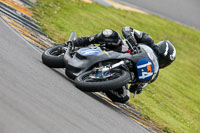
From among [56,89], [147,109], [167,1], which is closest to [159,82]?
[147,109]

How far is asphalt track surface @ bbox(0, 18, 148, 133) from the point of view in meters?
3.85

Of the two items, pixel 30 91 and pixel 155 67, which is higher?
pixel 30 91

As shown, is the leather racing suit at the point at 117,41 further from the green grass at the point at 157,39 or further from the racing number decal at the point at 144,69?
the green grass at the point at 157,39

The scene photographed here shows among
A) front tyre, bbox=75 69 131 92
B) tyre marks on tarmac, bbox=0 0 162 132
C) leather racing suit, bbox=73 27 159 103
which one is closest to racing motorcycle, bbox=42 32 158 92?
front tyre, bbox=75 69 131 92

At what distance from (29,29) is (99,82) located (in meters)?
4.03

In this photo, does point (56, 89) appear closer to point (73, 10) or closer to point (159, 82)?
point (159, 82)

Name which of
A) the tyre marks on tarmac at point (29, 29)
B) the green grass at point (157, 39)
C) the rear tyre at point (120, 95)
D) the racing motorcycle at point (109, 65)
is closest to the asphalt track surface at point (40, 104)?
the racing motorcycle at point (109, 65)

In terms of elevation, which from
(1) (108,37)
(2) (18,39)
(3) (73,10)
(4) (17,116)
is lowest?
(3) (73,10)

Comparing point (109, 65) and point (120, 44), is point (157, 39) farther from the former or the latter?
point (109, 65)

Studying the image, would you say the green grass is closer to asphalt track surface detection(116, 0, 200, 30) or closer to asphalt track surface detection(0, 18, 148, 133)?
asphalt track surface detection(116, 0, 200, 30)

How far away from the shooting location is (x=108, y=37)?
682 centimetres

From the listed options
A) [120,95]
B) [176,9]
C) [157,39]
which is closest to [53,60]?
[120,95]

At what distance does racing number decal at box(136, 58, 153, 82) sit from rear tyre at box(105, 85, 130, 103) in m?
0.36

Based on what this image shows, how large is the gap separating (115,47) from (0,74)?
256 cm
